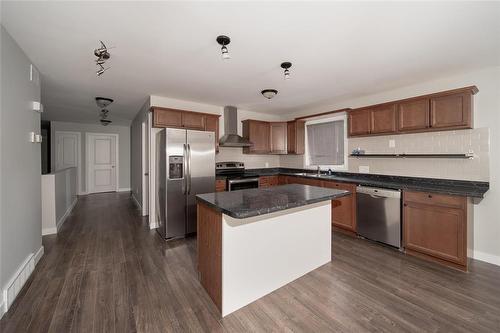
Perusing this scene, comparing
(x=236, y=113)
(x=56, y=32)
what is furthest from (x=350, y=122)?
(x=56, y=32)

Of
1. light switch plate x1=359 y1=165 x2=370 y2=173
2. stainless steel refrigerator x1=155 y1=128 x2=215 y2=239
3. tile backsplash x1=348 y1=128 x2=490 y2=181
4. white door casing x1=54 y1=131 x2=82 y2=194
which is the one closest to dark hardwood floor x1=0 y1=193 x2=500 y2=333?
stainless steel refrigerator x1=155 y1=128 x2=215 y2=239

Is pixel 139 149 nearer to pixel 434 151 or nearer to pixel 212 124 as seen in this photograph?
pixel 212 124

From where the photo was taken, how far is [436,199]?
2.71 metres

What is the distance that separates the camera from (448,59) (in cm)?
252

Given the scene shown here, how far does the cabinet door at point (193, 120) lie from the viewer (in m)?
4.16

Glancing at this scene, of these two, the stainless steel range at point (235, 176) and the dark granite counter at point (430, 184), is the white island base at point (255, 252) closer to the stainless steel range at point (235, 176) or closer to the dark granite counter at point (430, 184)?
the dark granite counter at point (430, 184)

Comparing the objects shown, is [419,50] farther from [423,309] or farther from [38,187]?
[38,187]

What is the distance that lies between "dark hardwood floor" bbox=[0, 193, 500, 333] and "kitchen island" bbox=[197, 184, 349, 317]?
137 millimetres

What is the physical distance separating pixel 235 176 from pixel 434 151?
3.32m

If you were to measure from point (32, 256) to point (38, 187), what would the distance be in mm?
856

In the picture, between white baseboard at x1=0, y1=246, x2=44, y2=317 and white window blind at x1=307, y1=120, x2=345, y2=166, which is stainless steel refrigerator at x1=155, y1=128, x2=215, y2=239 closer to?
white baseboard at x1=0, y1=246, x2=44, y2=317

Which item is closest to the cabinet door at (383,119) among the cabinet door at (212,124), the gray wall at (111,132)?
the cabinet door at (212,124)

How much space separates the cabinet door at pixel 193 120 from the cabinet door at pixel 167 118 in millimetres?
96

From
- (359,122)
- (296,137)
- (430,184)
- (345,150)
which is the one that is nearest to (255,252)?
(430,184)
